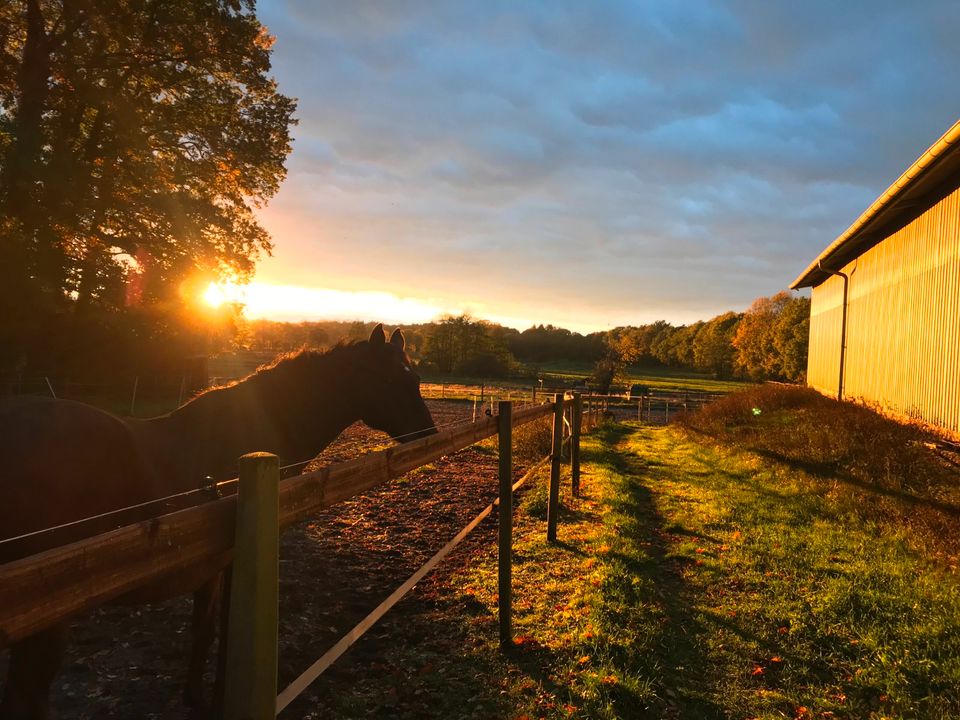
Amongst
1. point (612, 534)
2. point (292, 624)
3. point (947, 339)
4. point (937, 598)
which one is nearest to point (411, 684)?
point (292, 624)

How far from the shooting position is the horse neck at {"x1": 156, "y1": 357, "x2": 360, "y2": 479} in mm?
3516

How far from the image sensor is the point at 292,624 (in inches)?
184

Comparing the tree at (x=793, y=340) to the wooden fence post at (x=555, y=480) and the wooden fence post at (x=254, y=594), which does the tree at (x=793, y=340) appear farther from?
the wooden fence post at (x=254, y=594)

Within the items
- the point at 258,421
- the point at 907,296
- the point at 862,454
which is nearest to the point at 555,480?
the point at 258,421

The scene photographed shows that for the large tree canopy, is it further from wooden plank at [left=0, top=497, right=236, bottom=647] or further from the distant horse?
wooden plank at [left=0, top=497, right=236, bottom=647]

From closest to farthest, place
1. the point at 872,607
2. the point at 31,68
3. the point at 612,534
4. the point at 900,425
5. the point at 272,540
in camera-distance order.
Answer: the point at 272,540 → the point at 872,607 → the point at 612,534 → the point at 900,425 → the point at 31,68

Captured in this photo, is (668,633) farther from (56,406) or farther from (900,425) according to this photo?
(900,425)

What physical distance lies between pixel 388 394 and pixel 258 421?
1.05 metres

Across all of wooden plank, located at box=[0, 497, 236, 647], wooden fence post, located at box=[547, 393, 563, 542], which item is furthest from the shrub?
wooden plank, located at box=[0, 497, 236, 647]

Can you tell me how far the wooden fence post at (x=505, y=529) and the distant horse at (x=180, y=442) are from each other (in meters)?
0.68

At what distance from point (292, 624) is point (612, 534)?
4.09m

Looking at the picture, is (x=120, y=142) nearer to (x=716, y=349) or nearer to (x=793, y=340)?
(x=793, y=340)

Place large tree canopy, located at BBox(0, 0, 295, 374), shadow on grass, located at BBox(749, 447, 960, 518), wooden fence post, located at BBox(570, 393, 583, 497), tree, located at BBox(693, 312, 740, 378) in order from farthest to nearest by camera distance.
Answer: tree, located at BBox(693, 312, 740, 378), large tree canopy, located at BBox(0, 0, 295, 374), wooden fence post, located at BBox(570, 393, 583, 497), shadow on grass, located at BBox(749, 447, 960, 518)

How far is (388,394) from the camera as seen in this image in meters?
4.43
